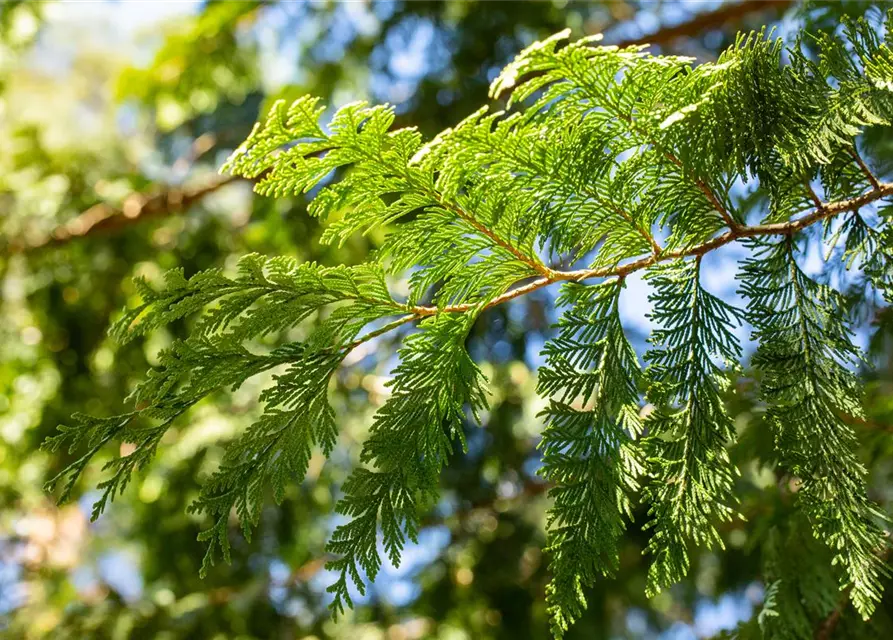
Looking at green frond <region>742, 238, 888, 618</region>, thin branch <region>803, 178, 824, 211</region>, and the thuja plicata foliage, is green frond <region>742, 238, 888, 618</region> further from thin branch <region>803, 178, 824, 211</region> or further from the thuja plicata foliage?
thin branch <region>803, 178, 824, 211</region>

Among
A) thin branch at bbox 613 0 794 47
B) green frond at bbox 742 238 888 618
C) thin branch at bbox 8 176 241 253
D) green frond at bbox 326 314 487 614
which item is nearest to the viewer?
green frond at bbox 742 238 888 618

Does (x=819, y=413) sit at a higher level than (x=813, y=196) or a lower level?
lower

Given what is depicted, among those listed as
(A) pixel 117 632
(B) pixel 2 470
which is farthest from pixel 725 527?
(B) pixel 2 470

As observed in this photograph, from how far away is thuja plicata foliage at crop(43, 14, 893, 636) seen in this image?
3.68ft

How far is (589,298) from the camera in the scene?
4.23ft

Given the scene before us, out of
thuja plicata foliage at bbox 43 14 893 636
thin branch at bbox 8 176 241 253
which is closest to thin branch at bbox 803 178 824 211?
thuja plicata foliage at bbox 43 14 893 636

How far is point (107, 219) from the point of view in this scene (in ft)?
13.8

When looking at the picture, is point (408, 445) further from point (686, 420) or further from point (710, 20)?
point (710, 20)

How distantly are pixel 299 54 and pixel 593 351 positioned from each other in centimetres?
377

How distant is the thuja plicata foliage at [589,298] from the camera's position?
1123 millimetres

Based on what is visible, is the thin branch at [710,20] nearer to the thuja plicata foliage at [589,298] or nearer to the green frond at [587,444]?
the thuja plicata foliage at [589,298]

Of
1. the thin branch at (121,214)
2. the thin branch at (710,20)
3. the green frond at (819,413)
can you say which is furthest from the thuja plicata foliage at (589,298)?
the thin branch at (121,214)

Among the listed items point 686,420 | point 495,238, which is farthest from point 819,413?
point 495,238

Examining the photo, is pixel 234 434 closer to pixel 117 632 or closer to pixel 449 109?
pixel 117 632
